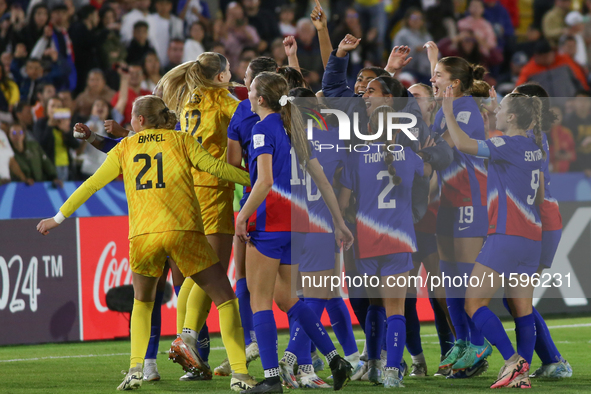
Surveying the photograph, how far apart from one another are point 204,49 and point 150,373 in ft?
25.7

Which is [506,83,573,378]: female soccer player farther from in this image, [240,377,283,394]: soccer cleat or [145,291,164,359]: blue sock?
[145,291,164,359]: blue sock

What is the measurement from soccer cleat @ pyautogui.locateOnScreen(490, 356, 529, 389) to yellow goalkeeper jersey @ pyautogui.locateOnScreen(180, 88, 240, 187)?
2.39 meters

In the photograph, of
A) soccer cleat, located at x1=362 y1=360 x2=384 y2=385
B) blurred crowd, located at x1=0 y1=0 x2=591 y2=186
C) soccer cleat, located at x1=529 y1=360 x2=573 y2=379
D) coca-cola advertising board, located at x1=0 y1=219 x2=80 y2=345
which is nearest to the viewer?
soccer cleat, located at x1=362 y1=360 x2=384 y2=385

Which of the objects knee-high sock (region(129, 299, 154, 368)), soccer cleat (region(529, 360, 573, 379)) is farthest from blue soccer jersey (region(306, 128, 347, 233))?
soccer cleat (region(529, 360, 573, 379))

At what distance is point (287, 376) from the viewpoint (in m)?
5.39

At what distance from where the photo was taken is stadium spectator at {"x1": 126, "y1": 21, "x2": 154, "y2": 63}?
1208 cm

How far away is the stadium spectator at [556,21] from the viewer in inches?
619

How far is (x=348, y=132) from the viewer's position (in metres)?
5.82

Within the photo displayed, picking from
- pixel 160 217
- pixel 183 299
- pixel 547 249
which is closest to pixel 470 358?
pixel 547 249

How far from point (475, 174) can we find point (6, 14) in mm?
8269

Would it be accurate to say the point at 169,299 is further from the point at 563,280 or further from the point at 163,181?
the point at 563,280

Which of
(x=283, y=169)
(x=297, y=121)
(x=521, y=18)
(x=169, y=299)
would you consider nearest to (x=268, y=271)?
(x=283, y=169)

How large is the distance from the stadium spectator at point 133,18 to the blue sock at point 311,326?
8.24 m

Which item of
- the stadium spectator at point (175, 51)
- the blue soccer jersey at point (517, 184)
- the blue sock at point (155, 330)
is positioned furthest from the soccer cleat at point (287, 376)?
the stadium spectator at point (175, 51)
